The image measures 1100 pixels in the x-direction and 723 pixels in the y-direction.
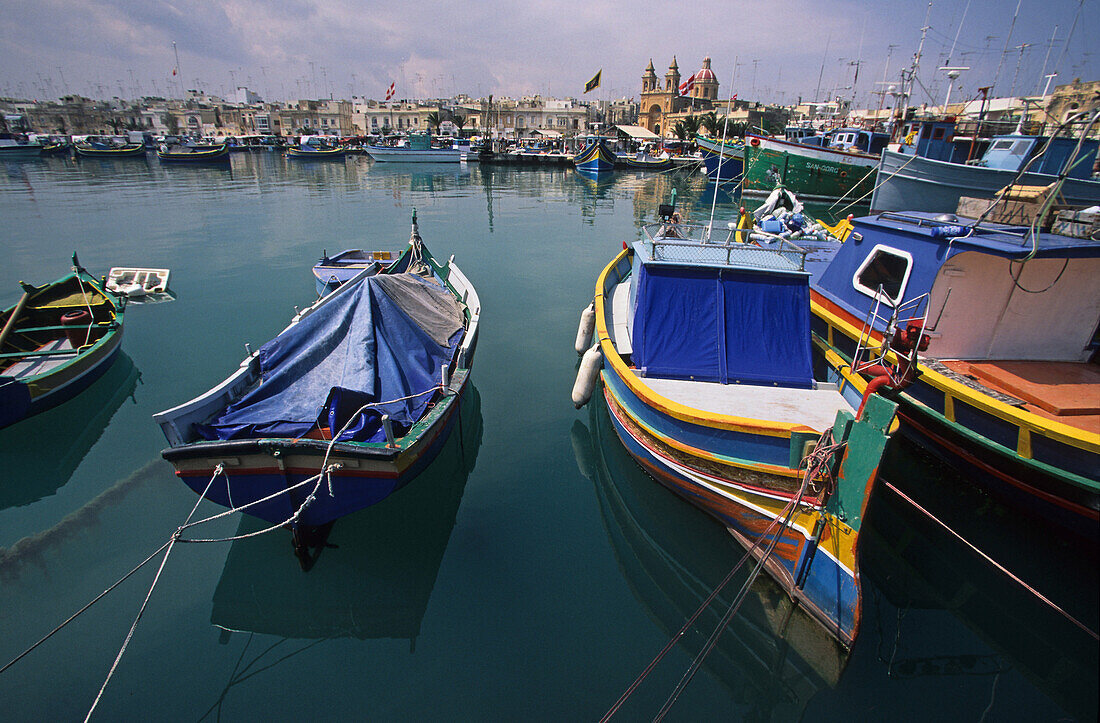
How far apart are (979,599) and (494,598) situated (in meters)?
6.42

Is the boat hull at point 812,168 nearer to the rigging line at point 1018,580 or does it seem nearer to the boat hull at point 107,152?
the rigging line at point 1018,580

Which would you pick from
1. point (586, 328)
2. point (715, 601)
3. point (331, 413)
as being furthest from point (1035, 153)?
point (331, 413)

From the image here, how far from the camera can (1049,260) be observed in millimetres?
8172

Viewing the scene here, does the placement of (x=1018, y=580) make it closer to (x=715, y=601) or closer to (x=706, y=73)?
(x=715, y=601)

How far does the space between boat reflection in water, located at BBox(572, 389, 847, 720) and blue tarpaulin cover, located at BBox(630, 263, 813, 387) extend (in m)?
2.16

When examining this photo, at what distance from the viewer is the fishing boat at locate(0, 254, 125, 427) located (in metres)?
9.48

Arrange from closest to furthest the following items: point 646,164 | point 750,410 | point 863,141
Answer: point 750,410 < point 863,141 < point 646,164

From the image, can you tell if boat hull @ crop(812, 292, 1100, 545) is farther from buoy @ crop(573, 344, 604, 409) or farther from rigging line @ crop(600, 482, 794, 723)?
buoy @ crop(573, 344, 604, 409)

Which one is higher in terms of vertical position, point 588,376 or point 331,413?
point 331,413

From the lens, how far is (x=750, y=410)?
6.95 metres

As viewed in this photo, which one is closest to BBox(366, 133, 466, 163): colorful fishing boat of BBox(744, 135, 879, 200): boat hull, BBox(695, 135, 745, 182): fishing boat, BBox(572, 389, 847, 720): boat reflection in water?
BBox(695, 135, 745, 182): fishing boat

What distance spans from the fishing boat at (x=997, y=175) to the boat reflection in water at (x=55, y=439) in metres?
28.0

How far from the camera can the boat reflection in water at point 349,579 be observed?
20.2ft

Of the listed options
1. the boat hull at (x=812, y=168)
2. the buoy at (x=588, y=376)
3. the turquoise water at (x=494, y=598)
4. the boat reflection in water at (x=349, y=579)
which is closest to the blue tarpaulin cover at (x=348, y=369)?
the boat reflection in water at (x=349, y=579)
